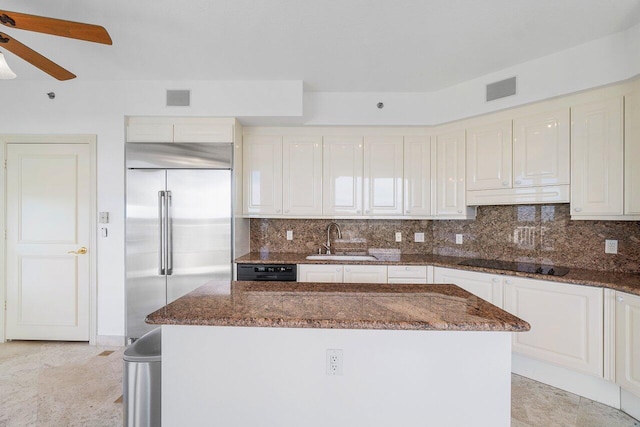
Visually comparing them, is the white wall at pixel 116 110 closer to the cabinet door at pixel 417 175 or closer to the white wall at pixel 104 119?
the white wall at pixel 104 119

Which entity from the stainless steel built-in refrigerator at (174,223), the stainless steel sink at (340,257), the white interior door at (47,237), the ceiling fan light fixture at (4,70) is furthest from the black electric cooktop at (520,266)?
the white interior door at (47,237)

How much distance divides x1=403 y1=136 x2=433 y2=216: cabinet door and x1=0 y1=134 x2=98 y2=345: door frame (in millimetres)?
3450

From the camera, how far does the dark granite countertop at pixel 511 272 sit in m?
2.09

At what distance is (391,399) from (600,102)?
285cm

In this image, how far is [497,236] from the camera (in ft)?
10.4

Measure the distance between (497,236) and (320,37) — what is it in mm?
2694

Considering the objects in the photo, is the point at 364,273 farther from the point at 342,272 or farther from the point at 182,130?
the point at 182,130

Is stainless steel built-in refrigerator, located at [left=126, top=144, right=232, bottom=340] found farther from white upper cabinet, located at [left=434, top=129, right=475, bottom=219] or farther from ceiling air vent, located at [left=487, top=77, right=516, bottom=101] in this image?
ceiling air vent, located at [left=487, top=77, right=516, bottom=101]

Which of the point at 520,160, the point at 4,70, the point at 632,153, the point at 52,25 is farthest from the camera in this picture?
the point at 520,160

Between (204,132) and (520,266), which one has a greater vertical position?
(204,132)

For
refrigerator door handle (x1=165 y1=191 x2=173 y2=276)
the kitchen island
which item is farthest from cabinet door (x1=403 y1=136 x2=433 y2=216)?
refrigerator door handle (x1=165 y1=191 x2=173 y2=276)

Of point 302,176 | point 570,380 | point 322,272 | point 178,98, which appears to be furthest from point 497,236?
point 178,98

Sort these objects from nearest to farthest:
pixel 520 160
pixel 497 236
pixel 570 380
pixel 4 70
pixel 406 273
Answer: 1. pixel 4 70
2. pixel 570 380
3. pixel 520 160
4. pixel 406 273
5. pixel 497 236

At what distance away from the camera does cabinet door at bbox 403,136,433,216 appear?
334cm
